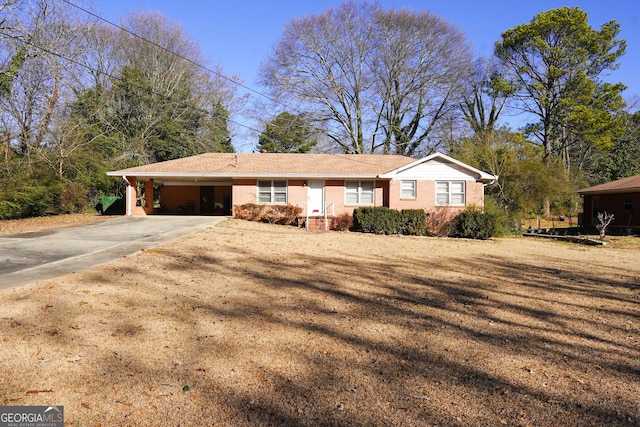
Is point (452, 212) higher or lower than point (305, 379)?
higher

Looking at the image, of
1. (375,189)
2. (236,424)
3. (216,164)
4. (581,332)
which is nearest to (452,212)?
(375,189)

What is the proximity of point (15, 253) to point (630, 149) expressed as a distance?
46723 millimetres

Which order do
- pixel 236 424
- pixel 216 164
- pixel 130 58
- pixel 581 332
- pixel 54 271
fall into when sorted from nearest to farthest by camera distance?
1. pixel 236 424
2. pixel 581 332
3. pixel 54 271
4. pixel 216 164
5. pixel 130 58

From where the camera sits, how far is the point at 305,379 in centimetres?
378

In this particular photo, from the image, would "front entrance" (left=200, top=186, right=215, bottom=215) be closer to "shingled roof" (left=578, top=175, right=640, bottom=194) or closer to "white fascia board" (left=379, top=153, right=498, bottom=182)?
"white fascia board" (left=379, top=153, right=498, bottom=182)

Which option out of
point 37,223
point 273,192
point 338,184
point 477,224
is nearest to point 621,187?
point 477,224

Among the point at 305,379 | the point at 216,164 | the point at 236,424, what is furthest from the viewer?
the point at 216,164

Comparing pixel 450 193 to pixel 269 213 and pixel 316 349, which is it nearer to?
pixel 269 213

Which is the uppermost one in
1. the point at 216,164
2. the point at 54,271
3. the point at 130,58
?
the point at 130,58

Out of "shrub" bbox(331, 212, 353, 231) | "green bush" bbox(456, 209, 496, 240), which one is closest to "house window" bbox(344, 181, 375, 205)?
"shrub" bbox(331, 212, 353, 231)

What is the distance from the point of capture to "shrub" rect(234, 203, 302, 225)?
67.6 feet

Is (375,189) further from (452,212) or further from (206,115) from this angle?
(206,115)

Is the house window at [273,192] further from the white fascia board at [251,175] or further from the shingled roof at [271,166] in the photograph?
the shingled roof at [271,166]

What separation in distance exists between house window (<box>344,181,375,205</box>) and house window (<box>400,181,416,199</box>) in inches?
59.0
